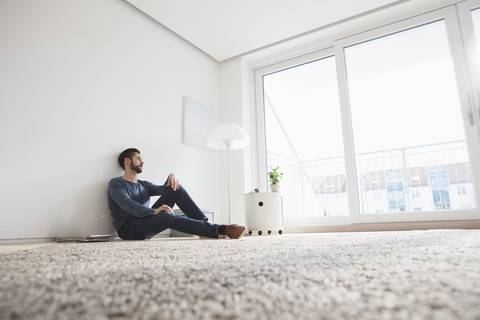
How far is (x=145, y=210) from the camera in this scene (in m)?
2.24

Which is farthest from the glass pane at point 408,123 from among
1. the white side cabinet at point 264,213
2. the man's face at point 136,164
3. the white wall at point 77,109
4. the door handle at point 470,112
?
the man's face at point 136,164

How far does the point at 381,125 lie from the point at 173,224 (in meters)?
3.97

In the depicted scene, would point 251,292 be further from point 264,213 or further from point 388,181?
point 388,181

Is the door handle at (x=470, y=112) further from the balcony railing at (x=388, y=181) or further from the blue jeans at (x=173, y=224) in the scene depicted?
the blue jeans at (x=173, y=224)

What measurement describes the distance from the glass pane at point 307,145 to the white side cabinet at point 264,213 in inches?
61.2

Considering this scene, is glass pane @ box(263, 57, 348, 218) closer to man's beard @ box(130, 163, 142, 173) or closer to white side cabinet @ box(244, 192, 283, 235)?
white side cabinet @ box(244, 192, 283, 235)

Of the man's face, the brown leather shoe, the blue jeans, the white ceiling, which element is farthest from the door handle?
the man's face

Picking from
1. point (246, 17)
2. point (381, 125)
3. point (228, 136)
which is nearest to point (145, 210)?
point (228, 136)

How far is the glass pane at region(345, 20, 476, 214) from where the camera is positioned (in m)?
3.62

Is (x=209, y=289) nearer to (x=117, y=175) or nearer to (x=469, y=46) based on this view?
(x=117, y=175)

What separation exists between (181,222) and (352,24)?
3.01m

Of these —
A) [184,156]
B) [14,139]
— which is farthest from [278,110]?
[14,139]

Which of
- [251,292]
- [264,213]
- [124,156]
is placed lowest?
[251,292]

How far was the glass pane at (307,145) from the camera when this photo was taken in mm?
4910
